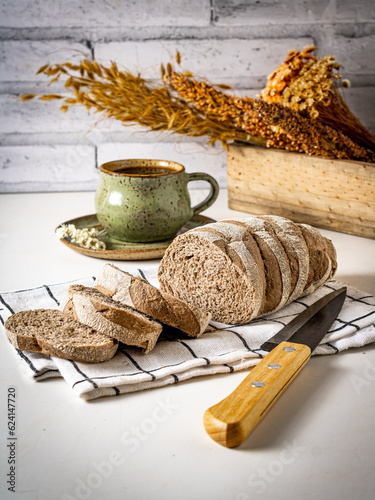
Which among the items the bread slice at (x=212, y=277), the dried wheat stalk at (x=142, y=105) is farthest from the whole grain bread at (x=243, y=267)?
the dried wheat stalk at (x=142, y=105)

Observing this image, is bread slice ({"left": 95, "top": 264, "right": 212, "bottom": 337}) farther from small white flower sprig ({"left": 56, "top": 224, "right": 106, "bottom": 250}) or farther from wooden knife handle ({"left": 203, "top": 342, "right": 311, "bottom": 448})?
small white flower sprig ({"left": 56, "top": 224, "right": 106, "bottom": 250})

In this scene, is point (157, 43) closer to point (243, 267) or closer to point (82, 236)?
point (82, 236)

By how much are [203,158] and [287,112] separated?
0.76m

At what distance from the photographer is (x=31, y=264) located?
5.42 ft

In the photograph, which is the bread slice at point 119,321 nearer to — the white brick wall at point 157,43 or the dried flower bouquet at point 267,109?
the dried flower bouquet at point 267,109

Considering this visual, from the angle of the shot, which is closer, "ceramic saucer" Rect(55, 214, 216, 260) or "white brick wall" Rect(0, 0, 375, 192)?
"ceramic saucer" Rect(55, 214, 216, 260)

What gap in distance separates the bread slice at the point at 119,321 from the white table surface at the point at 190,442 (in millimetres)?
112

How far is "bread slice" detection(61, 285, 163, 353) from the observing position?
1.07 meters

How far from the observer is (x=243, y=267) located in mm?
1195

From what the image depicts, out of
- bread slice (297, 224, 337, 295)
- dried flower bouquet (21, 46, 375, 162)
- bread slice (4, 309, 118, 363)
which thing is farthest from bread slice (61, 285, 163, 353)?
dried flower bouquet (21, 46, 375, 162)

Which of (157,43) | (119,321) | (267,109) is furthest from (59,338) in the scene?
(157,43)

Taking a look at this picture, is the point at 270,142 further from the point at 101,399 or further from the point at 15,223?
the point at 101,399

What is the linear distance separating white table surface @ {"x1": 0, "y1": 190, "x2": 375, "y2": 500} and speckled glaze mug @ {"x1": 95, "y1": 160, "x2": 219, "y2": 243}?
58cm

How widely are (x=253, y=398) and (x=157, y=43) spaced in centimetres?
180
